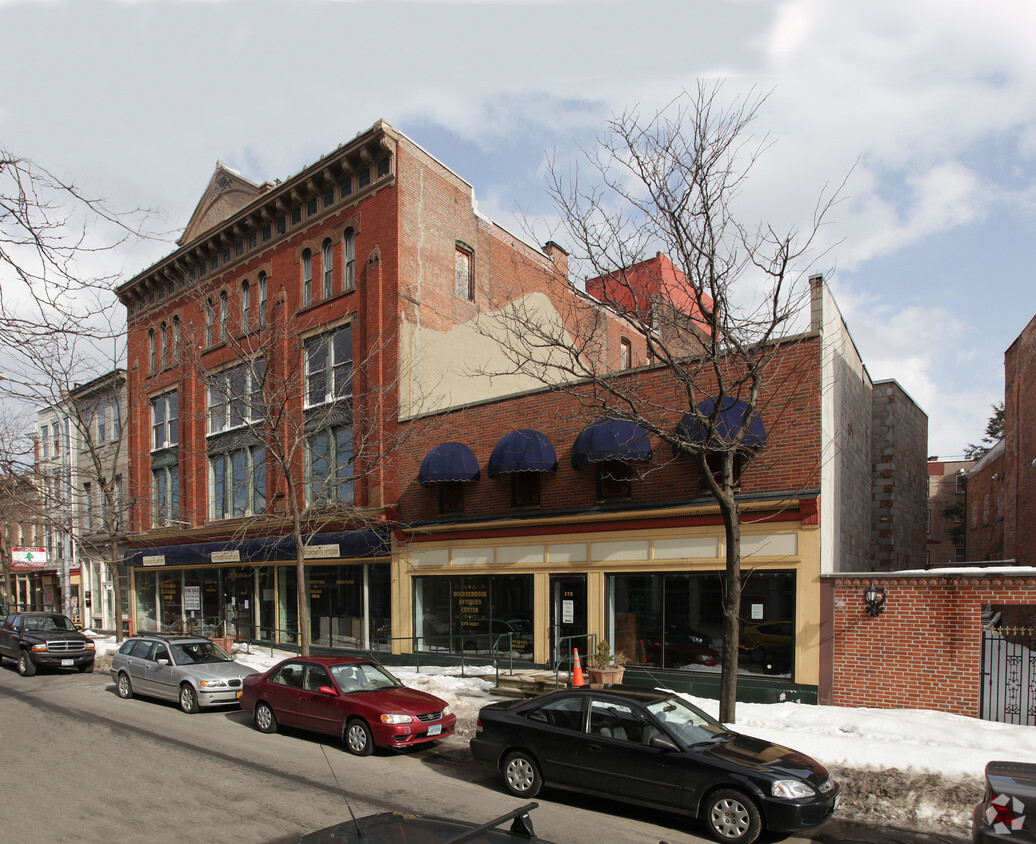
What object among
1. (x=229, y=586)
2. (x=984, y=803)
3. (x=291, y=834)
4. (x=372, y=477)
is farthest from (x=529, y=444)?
(x=229, y=586)

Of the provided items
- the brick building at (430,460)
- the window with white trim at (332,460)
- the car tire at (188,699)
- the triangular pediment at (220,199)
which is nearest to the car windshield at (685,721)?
the brick building at (430,460)

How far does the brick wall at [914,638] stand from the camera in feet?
39.3

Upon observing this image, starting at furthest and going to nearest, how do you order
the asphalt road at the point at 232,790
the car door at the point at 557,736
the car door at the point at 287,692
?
the car door at the point at 287,692 < the car door at the point at 557,736 < the asphalt road at the point at 232,790

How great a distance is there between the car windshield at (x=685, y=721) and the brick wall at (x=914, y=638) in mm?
5163

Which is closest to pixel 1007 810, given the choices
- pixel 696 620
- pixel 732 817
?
pixel 732 817

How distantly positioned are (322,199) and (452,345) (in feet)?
22.1

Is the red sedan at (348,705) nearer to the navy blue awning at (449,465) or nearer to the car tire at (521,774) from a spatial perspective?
the car tire at (521,774)

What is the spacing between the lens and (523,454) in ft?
54.7

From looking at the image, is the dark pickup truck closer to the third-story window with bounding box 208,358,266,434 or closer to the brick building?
the brick building

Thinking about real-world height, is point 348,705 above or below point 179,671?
above

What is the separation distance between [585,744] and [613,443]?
7388mm

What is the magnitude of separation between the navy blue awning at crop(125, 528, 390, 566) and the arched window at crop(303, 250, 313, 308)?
787cm

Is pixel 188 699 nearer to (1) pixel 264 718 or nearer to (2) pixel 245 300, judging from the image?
(1) pixel 264 718

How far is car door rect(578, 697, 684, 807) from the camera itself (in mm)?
7949
